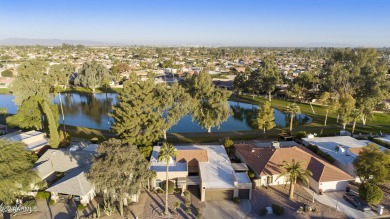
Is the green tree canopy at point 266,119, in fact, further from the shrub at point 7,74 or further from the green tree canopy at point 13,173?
the shrub at point 7,74

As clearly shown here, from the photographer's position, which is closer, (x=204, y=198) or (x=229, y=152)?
(x=204, y=198)

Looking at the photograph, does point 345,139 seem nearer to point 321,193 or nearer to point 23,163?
point 321,193

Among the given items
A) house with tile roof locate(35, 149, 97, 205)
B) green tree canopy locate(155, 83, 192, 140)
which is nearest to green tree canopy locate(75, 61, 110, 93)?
green tree canopy locate(155, 83, 192, 140)

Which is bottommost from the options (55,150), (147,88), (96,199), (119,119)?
(96,199)

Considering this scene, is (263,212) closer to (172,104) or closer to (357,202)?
(357,202)

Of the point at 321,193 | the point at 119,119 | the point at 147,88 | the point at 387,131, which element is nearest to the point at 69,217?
the point at 119,119

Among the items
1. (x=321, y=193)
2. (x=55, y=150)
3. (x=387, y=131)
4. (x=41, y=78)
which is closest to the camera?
(x=321, y=193)

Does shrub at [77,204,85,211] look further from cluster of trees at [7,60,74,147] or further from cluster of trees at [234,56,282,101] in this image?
cluster of trees at [234,56,282,101]

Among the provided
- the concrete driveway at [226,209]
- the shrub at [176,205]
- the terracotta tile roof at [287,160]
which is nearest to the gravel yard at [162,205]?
the shrub at [176,205]
